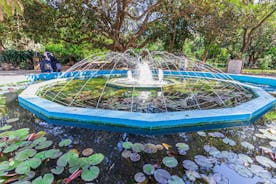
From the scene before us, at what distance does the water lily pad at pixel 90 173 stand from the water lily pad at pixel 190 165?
836mm

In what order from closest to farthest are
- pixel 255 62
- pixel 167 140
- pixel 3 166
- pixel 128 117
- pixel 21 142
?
pixel 3 166 < pixel 21 142 < pixel 167 140 < pixel 128 117 < pixel 255 62

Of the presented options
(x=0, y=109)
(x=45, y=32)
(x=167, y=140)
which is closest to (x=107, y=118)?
(x=167, y=140)

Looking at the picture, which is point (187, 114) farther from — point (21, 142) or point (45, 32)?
point (45, 32)

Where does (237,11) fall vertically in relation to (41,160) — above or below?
above

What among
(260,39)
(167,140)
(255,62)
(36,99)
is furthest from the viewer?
(255,62)

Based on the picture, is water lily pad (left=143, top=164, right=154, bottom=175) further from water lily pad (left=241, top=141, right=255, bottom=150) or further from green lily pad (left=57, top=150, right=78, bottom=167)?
water lily pad (left=241, top=141, right=255, bottom=150)

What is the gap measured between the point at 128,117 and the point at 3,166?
56.0 inches

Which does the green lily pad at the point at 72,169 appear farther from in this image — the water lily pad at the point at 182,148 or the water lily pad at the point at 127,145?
the water lily pad at the point at 182,148

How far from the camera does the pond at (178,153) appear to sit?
1470mm

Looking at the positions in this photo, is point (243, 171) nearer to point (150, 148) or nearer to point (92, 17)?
point (150, 148)

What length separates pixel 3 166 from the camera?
1.52m

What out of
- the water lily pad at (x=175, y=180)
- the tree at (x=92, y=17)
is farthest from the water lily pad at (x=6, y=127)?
the tree at (x=92, y=17)

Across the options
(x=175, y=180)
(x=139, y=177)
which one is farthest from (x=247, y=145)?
(x=139, y=177)

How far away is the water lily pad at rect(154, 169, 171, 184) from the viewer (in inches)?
55.3
